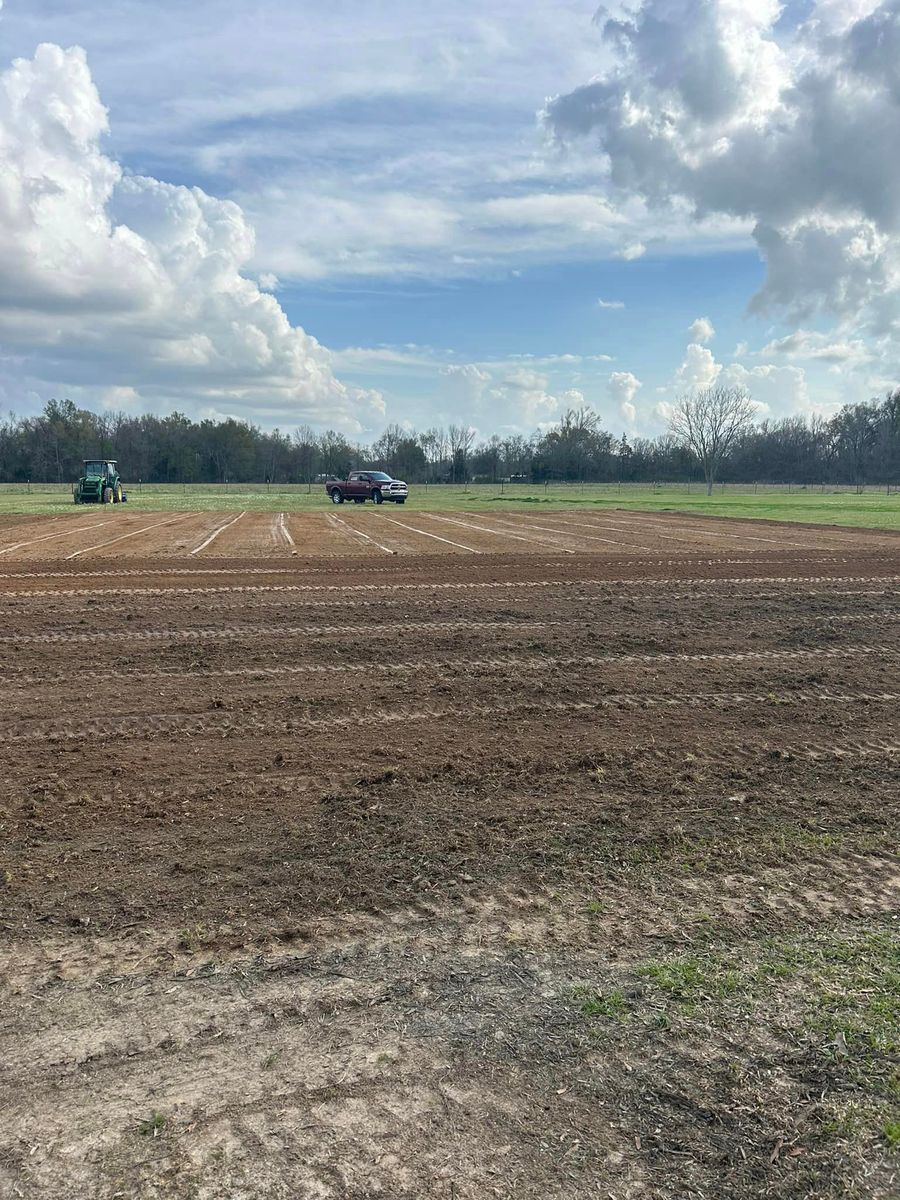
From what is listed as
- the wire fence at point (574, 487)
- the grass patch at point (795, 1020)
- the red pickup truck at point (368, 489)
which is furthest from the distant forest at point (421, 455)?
the grass patch at point (795, 1020)

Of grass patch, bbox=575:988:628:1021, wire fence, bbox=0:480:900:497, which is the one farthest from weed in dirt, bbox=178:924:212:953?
wire fence, bbox=0:480:900:497

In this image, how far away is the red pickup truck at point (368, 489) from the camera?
47.2m

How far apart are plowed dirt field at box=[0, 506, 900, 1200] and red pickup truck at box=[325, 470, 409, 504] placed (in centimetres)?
3763

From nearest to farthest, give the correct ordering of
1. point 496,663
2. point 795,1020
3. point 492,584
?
point 795,1020, point 496,663, point 492,584

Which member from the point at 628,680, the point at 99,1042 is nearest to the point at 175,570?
the point at 628,680

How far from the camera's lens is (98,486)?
44906mm

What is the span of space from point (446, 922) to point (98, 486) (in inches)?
1787

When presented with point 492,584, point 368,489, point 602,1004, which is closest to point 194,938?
point 602,1004

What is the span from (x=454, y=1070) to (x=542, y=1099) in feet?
1.12

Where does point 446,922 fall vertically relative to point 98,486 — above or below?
below

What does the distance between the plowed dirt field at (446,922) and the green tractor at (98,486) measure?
3846cm

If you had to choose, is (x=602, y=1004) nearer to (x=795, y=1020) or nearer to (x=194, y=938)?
(x=795, y=1020)

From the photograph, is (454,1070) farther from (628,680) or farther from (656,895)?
(628,680)

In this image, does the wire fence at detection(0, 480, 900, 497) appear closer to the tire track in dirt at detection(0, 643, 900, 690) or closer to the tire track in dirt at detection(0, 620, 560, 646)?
the tire track in dirt at detection(0, 620, 560, 646)
